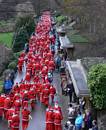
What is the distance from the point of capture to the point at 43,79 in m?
37.5

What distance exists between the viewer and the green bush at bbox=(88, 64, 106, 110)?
2534 cm

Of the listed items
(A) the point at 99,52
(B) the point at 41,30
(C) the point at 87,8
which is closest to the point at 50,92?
(A) the point at 99,52

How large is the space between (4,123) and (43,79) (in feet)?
27.2

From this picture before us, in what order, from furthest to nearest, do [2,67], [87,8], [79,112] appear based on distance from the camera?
[2,67]
[87,8]
[79,112]

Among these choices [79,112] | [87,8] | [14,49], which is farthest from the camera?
[14,49]

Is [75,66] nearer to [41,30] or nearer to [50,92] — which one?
[50,92]

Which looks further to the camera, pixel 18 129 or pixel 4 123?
pixel 4 123

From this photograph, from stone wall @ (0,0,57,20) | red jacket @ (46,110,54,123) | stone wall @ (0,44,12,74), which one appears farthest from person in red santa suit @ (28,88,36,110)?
stone wall @ (0,0,57,20)

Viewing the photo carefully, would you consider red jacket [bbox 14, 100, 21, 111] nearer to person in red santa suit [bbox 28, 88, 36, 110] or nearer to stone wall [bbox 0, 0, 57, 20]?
person in red santa suit [bbox 28, 88, 36, 110]

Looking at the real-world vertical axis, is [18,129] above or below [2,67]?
above

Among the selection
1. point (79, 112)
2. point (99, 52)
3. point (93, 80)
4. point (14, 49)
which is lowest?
point (14, 49)

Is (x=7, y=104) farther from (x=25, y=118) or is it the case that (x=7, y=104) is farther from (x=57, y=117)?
(x=57, y=117)

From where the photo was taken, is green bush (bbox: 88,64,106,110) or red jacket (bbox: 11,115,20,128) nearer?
green bush (bbox: 88,64,106,110)

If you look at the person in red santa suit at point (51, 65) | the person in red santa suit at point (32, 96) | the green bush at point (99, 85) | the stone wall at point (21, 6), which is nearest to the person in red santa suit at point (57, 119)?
the green bush at point (99, 85)
